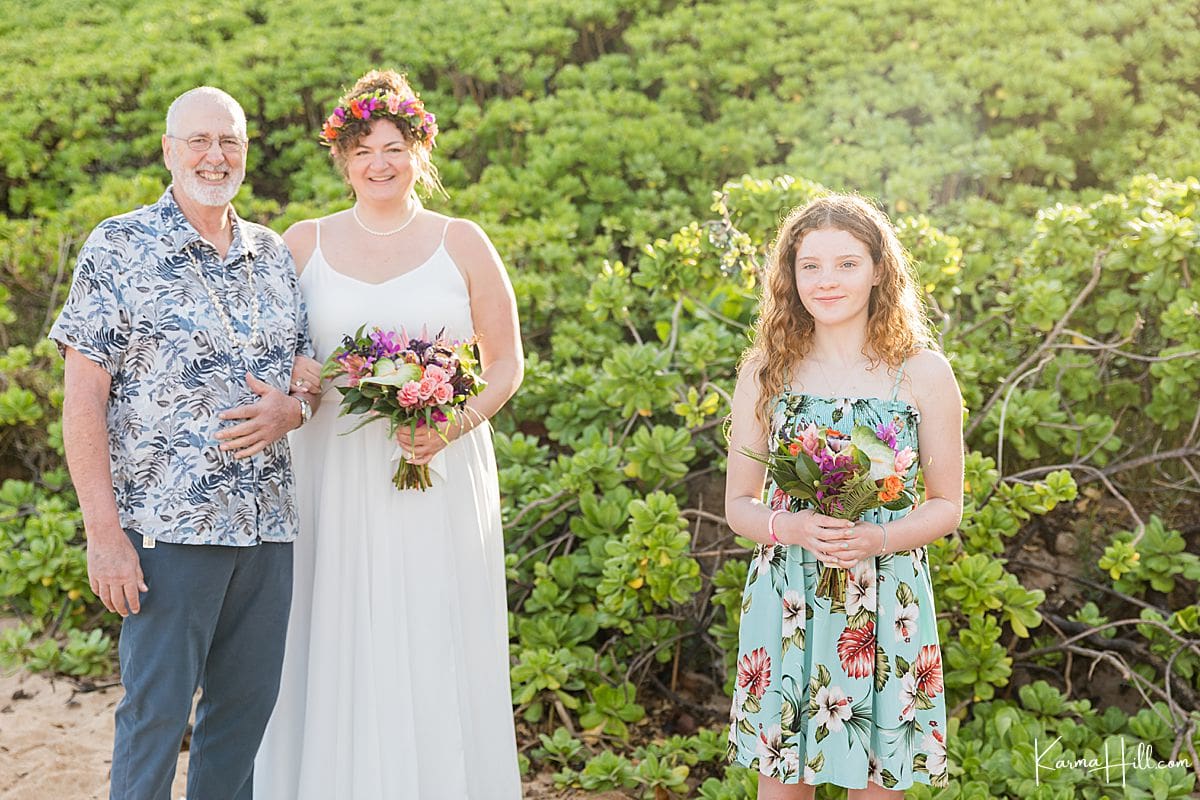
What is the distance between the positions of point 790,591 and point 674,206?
420 centimetres

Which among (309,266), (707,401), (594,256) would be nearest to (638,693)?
(707,401)

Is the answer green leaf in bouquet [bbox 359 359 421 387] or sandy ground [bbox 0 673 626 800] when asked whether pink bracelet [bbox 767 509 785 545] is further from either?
sandy ground [bbox 0 673 626 800]

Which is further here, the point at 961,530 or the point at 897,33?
the point at 897,33

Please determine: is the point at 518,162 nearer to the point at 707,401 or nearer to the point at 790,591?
the point at 707,401

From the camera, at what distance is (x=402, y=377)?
9.34ft

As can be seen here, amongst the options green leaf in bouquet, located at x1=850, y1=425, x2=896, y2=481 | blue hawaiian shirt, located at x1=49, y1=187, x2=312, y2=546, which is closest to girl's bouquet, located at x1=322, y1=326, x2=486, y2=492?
→ blue hawaiian shirt, located at x1=49, y1=187, x2=312, y2=546

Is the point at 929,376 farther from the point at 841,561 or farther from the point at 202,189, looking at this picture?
the point at 202,189

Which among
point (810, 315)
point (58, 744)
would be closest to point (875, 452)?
point (810, 315)

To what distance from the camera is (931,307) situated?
4.30 m

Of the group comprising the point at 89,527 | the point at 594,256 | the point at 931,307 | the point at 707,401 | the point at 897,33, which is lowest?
the point at 89,527

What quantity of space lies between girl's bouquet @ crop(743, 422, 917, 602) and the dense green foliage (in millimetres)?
1333

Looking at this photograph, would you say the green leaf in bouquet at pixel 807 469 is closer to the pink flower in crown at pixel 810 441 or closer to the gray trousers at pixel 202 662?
the pink flower in crown at pixel 810 441

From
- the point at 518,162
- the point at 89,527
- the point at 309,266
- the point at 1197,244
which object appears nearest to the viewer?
the point at 89,527

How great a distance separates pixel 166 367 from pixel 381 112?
3.11 feet
